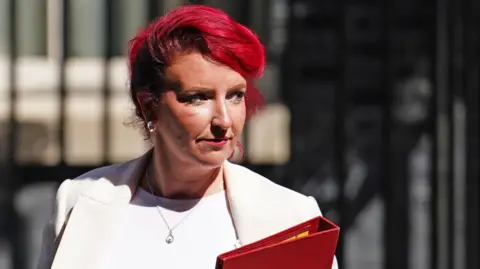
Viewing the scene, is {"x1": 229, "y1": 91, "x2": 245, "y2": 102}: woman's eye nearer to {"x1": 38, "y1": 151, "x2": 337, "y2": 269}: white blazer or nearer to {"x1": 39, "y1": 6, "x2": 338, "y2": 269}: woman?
{"x1": 39, "y1": 6, "x2": 338, "y2": 269}: woman

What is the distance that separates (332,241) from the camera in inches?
73.6

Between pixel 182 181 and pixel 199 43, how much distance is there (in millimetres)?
317

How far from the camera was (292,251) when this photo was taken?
1.84m

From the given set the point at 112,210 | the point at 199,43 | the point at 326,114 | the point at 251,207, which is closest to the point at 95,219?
the point at 112,210

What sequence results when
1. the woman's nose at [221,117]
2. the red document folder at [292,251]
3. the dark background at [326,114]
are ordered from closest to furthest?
the red document folder at [292,251]
the woman's nose at [221,117]
the dark background at [326,114]

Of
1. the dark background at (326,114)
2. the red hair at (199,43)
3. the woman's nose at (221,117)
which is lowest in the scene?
the dark background at (326,114)

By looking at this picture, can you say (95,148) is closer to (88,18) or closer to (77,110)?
(77,110)

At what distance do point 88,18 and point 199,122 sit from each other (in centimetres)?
316

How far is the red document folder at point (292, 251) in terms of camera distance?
179cm

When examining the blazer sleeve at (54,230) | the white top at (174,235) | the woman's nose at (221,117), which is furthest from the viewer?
the blazer sleeve at (54,230)

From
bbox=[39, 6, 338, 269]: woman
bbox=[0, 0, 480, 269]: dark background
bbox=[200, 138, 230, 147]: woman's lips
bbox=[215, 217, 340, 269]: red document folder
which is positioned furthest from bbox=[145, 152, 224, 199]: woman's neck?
bbox=[0, 0, 480, 269]: dark background

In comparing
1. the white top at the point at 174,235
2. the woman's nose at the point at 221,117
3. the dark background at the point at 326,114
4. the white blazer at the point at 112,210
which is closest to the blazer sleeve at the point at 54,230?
the white blazer at the point at 112,210

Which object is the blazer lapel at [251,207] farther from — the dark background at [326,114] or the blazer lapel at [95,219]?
the dark background at [326,114]

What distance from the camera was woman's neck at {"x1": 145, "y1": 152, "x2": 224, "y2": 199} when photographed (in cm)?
208
